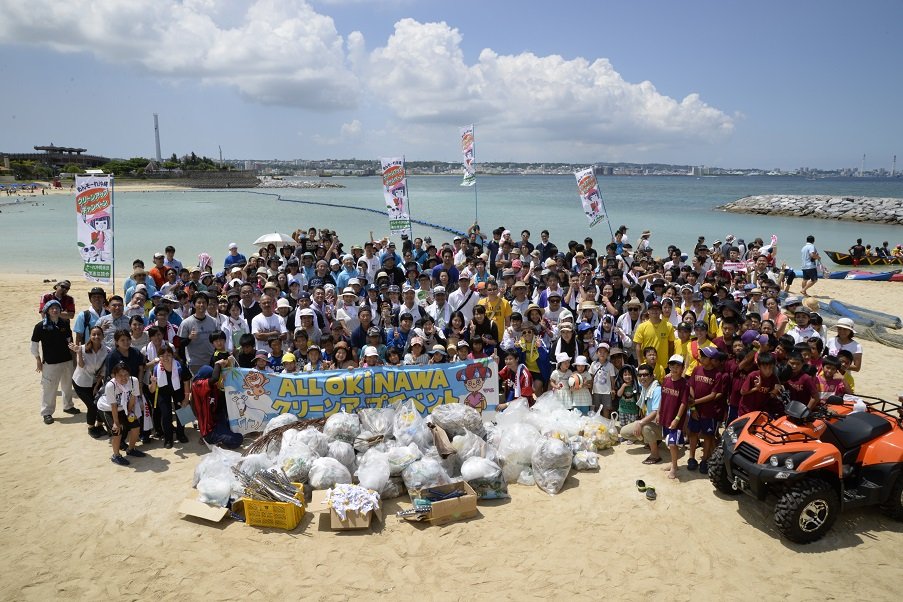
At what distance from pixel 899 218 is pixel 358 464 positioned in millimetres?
52613

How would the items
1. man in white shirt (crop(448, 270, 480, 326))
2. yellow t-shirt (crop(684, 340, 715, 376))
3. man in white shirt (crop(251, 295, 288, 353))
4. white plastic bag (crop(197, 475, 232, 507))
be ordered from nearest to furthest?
white plastic bag (crop(197, 475, 232, 507))
yellow t-shirt (crop(684, 340, 715, 376))
man in white shirt (crop(251, 295, 288, 353))
man in white shirt (crop(448, 270, 480, 326))

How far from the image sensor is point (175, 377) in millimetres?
7117

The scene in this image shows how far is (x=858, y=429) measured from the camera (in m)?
5.36

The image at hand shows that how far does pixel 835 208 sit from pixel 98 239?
5512 centimetres

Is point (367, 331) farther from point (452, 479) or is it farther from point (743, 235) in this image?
point (743, 235)

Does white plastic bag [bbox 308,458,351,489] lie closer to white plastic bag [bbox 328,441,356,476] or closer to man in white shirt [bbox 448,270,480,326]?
white plastic bag [bbox 328,441,356,476]

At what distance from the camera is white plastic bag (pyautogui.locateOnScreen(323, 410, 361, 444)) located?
21.7 ft

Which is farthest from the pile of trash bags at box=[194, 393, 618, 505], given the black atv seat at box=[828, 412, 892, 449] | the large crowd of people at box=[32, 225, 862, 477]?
the black atv seat at box=[828, 412, 892, 449]

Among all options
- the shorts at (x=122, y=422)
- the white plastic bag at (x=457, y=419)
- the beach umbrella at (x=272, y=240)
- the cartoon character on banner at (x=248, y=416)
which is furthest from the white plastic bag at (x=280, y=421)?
the beach umbrella at (x=272, y=240)

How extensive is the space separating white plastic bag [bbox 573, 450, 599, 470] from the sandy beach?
0.34 ft

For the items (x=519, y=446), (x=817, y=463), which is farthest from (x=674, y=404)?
(x=519, y=446)

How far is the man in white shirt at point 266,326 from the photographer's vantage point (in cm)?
785

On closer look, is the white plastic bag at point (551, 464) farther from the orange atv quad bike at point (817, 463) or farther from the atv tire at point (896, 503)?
the atv tire at point (896, 503)

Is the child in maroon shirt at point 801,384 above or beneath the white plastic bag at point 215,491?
above
